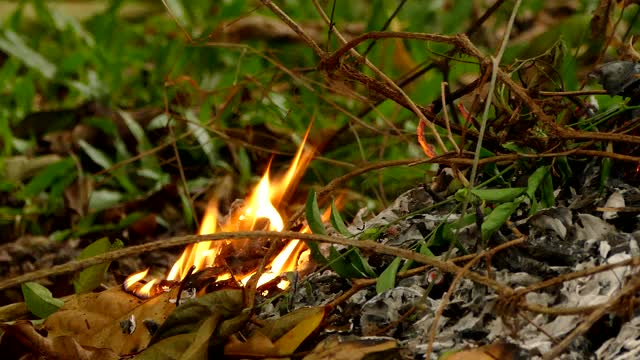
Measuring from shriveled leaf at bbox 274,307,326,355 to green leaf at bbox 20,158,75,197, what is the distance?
1786 mm

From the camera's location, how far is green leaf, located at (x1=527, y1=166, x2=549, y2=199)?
1.65 meters

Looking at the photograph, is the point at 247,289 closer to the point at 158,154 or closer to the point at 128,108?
the point at 158,154

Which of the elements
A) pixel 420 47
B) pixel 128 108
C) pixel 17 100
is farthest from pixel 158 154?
pixel 420 47

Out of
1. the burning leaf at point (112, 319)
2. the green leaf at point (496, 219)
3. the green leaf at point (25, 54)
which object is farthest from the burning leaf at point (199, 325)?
the green leaf at point (25, 54)

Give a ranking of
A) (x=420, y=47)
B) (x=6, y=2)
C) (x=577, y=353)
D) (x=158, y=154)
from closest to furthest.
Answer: (x=577, y=353) → (x=158, y=154) → (x=420, y=47) → (x=6, y=2)

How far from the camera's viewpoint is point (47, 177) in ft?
10.3

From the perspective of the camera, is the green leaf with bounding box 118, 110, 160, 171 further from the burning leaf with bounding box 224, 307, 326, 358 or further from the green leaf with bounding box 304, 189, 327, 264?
the burning leaf with bounding box 224, 307, 326, 358

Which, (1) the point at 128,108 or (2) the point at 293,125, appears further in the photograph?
(1) the point at 128,108

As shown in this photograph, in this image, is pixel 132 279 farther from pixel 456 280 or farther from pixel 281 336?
pixel 456 280

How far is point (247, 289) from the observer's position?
64.9 inches

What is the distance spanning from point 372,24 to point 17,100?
128 cm

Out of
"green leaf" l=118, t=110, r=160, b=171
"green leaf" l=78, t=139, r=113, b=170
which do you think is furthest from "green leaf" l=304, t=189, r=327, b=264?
"green leaf" l=78, t=139, r=113, b=170

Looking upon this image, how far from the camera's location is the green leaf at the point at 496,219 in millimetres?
1555

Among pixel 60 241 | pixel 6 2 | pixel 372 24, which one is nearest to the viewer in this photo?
pixel 60 241
